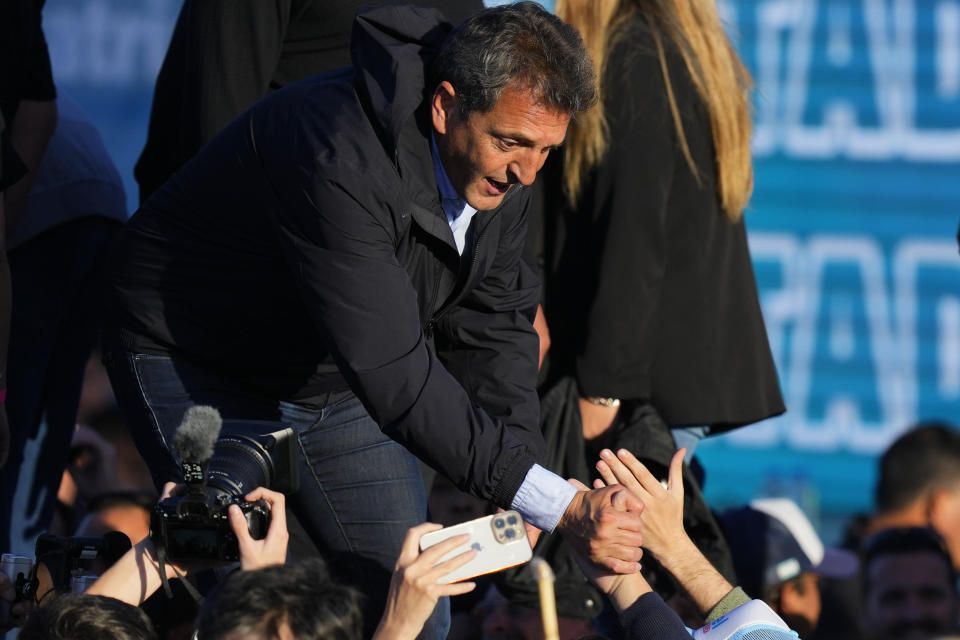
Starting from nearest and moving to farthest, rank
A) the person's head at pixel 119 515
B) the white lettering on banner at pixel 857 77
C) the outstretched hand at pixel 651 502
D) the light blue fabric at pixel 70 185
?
the outstretched hand at pixel 651 502
the light blue fabric at pixel 70 185
the person's head at pixel 119 515
the white lettering on banner at pixel 857 77

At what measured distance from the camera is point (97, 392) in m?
5.86

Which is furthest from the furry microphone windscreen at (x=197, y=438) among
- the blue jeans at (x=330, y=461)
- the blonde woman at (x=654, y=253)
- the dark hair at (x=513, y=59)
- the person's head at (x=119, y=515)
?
the person's head at (x=119, y=515)

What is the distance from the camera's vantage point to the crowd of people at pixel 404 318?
2715 mm

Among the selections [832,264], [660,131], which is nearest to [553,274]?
[660,131]

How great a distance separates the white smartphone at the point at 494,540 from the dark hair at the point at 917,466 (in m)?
3.11

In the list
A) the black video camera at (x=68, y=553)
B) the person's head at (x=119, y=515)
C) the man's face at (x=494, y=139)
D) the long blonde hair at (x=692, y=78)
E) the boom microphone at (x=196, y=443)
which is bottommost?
the person's head at (x=119, y=515)

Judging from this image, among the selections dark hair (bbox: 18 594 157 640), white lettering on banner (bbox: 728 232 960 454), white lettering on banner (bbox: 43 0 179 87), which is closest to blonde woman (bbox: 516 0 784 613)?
dark hair (bbox: 18 594 157 640)

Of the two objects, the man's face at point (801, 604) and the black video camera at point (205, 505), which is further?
the man's face at point (801, 604)

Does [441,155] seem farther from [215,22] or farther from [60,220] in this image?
[60,220]

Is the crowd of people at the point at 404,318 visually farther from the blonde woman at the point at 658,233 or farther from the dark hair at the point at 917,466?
the dark hair at the point at 917,466

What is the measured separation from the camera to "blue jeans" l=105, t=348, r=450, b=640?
3.04m

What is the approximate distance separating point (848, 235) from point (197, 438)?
15.3 feet

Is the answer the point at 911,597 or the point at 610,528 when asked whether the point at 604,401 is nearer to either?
the point at 610,528

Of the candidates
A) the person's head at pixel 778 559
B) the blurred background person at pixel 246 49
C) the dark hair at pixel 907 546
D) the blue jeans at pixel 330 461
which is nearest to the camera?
the blue jeans at pixel 330 461
